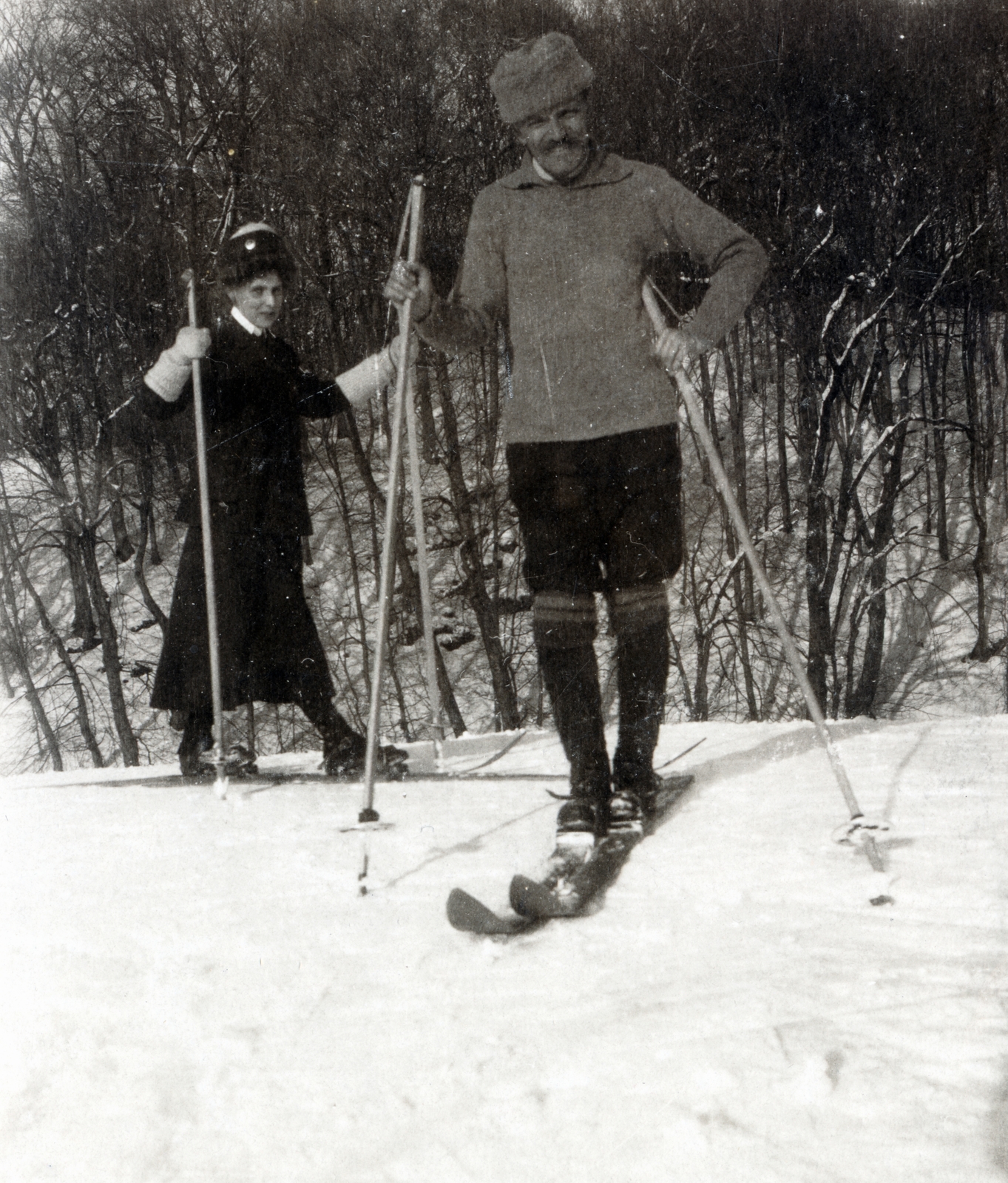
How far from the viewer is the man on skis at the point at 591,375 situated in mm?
2748

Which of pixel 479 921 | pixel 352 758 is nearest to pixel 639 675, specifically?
pixel 479 921

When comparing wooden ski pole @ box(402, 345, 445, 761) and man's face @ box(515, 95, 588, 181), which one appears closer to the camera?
man's face @ box(515, 95, 588, 181)

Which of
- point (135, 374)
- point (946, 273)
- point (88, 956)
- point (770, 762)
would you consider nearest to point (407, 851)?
point (88, 956)

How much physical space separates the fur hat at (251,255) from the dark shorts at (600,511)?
53.2 inches

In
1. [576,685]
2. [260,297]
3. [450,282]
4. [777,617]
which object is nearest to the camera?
[777,617]

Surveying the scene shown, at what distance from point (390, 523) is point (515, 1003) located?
120cm

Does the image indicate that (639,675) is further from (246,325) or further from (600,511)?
(246,325)

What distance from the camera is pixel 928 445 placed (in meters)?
10.6

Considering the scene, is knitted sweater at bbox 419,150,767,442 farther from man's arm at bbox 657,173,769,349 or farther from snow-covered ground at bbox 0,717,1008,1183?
snow-covered ground at bbox 0,717,1008,1183

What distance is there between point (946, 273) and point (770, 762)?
5.23m

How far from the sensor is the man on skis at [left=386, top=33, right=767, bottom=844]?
2748 mm

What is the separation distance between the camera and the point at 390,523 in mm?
2709

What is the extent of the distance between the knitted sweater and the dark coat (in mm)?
1126

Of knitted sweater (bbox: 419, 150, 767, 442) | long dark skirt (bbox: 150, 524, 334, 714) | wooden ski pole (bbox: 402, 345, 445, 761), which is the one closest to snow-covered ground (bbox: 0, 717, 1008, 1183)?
wooden ski pole (bbox: 402, 345, 445, 761)
